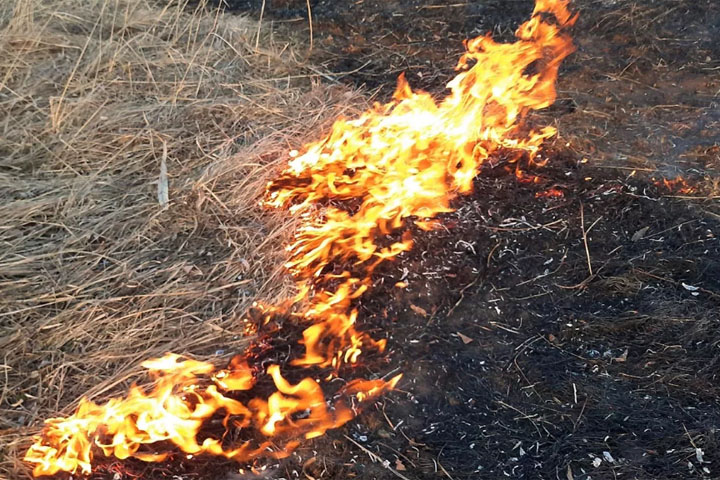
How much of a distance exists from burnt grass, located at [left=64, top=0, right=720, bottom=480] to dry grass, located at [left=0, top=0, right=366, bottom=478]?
0.46 m

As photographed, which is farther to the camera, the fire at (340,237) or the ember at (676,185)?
the ember at (676,185)

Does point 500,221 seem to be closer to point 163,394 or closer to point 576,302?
point 576,302

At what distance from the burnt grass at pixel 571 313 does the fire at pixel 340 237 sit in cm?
9

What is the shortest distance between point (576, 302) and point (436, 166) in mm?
1038

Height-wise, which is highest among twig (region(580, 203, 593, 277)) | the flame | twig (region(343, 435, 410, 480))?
the flame

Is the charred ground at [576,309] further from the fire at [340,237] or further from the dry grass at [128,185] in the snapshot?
the dry grass at [128,185]

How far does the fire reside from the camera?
97.5 inches

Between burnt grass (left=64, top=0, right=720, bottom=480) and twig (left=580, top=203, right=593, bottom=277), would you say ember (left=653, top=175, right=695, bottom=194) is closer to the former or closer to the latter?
burnt grass (left=64, top=0, right=720, bottom=480)

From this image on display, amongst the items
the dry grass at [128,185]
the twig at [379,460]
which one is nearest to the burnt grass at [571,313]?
the twig at [379,460]

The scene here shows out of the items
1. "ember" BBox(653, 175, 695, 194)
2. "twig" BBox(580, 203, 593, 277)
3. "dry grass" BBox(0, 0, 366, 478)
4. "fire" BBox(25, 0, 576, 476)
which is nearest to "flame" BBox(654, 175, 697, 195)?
"ember" BBox(653, 175, 695, 194)

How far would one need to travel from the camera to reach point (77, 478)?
2379mm

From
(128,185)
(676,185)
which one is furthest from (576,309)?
(128,185)

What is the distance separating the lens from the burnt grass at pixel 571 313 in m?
2.44

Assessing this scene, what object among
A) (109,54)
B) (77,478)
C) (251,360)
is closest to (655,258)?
(251,360)
